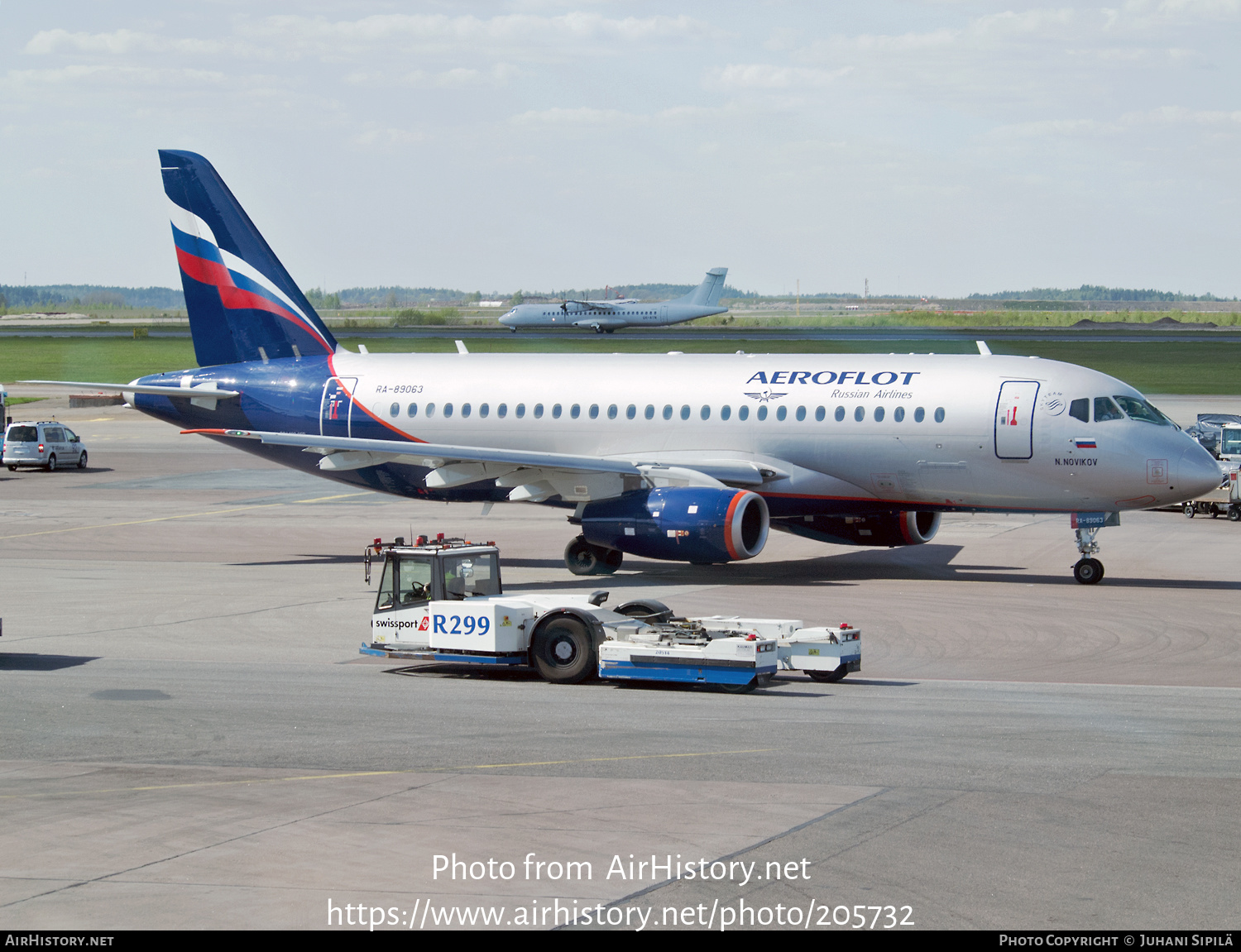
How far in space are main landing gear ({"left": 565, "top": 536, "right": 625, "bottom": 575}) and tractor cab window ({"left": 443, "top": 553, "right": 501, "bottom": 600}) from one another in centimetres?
1081

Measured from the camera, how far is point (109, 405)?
10525 cm

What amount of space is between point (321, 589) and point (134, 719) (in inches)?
549

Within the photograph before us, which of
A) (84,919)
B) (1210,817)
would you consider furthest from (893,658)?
(84,919)

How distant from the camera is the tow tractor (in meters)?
23.9

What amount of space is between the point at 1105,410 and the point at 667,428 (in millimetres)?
10677

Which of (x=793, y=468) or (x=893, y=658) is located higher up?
→ (x=793, y=468)

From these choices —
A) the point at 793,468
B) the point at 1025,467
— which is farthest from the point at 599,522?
the point at 1025,467

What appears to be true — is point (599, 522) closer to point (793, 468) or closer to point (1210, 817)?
point (793, 468)

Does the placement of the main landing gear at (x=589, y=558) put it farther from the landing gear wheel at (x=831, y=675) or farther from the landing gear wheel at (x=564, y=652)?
the landing gear wheel at (x=831, y=675)

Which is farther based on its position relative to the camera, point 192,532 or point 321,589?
point 192,532

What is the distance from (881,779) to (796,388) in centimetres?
2094

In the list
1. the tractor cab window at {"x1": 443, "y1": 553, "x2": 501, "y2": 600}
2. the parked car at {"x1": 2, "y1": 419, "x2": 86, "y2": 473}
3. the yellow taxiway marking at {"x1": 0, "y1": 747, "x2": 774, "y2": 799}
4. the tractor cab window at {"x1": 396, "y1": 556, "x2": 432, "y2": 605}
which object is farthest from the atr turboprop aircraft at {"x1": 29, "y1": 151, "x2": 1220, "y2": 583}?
the parked car at {"x1": 2, "y1": 419, "x2": 86, "y2": 473}

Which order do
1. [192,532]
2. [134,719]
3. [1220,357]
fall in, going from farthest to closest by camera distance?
[1220,357], [192,532], [134,719]

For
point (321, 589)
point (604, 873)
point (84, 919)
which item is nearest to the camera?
point (84, 919)
